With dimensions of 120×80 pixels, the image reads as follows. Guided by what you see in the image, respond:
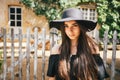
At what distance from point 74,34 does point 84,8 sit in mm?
13530

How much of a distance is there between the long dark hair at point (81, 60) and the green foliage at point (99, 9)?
1152 centimetres

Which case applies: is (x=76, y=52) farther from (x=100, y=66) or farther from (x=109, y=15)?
(x=109, y=15)

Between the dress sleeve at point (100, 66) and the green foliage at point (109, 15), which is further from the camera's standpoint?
the green foliage at point (109, 15)

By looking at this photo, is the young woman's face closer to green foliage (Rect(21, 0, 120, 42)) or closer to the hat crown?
the hat crown

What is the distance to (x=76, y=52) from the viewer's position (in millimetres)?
2615

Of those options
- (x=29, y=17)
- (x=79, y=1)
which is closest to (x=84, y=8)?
(x=79, y=1)

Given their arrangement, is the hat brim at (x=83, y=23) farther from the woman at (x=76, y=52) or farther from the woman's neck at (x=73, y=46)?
the woman's neck at (x=73, y=46)

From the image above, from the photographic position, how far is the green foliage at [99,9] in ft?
46.0

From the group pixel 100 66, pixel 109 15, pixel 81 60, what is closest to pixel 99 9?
pixel 109 15

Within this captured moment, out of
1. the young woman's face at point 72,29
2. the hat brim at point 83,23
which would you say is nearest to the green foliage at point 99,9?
the hat brim at point 83,23

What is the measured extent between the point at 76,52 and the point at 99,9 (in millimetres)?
12418

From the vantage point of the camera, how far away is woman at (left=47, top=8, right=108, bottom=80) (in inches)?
101

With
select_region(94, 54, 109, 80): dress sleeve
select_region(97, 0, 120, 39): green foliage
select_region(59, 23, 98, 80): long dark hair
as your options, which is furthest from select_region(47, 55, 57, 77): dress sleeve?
select_region(97, 0, 120, 39): green foliage

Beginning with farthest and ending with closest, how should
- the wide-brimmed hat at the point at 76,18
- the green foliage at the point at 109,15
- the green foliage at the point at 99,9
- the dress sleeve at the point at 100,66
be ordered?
the green foliage at the point at 99,9
the green foliage at the point at 109,15
the dress sleeve at the point at 100,66
the wide-brimmed hat at the point at 76,18
